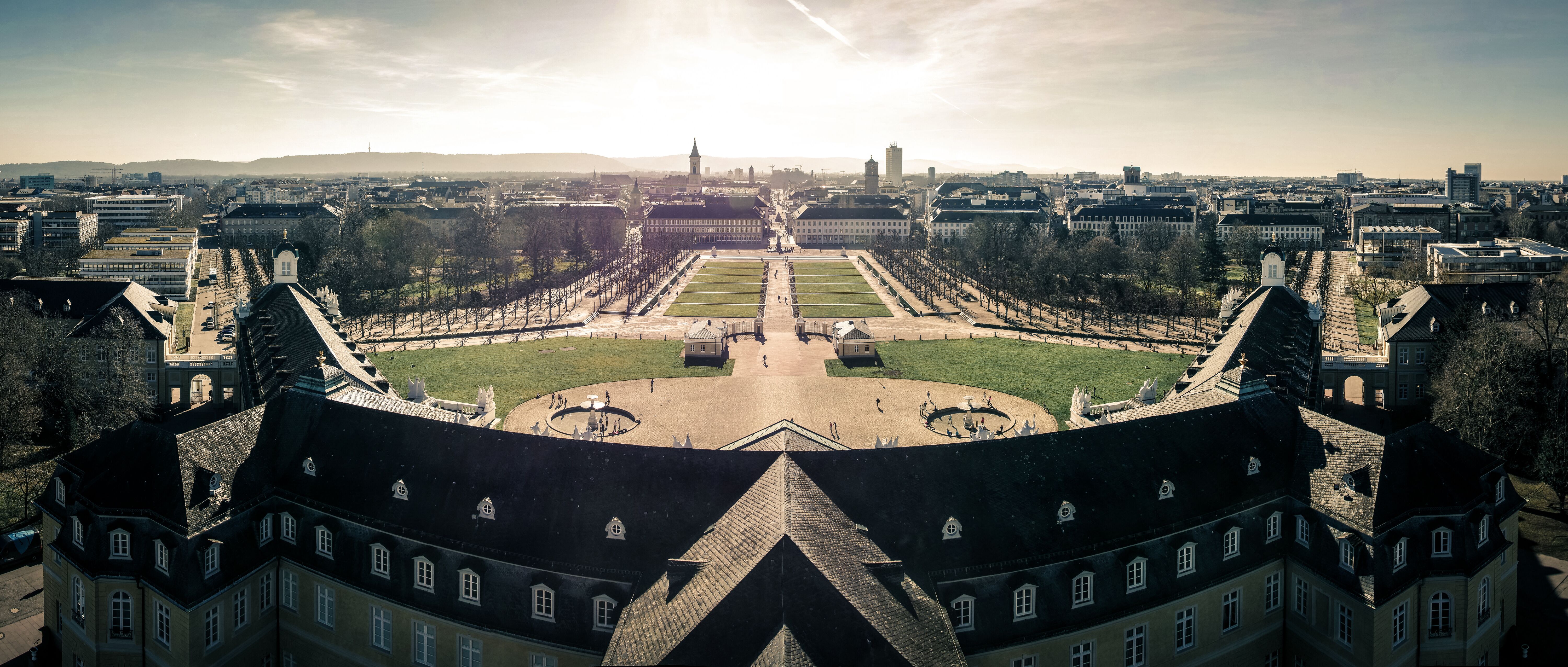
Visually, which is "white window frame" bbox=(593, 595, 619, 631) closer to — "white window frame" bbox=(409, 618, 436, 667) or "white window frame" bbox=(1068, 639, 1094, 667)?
"white window frame" bbox=(409, 618, 436, 667)

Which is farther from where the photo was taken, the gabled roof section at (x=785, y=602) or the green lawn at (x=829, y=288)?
the green lawn at (x=829, y=288)

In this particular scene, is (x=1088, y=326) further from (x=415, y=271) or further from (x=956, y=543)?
(x=415, y=271)

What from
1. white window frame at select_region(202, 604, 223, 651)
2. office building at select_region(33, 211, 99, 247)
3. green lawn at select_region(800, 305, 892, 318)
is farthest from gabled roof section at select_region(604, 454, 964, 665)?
office building at select_region(33, 211, 99, 247)

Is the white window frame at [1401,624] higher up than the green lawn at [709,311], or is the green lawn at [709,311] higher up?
the green lawn at [709,311]

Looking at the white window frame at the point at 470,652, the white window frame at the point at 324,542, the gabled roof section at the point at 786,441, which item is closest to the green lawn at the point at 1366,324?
the gabled roof section at the point at 786,441

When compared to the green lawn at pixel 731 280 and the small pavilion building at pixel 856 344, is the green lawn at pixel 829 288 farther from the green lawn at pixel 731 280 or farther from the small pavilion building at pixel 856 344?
the small pavilion building at pixel 856 344
